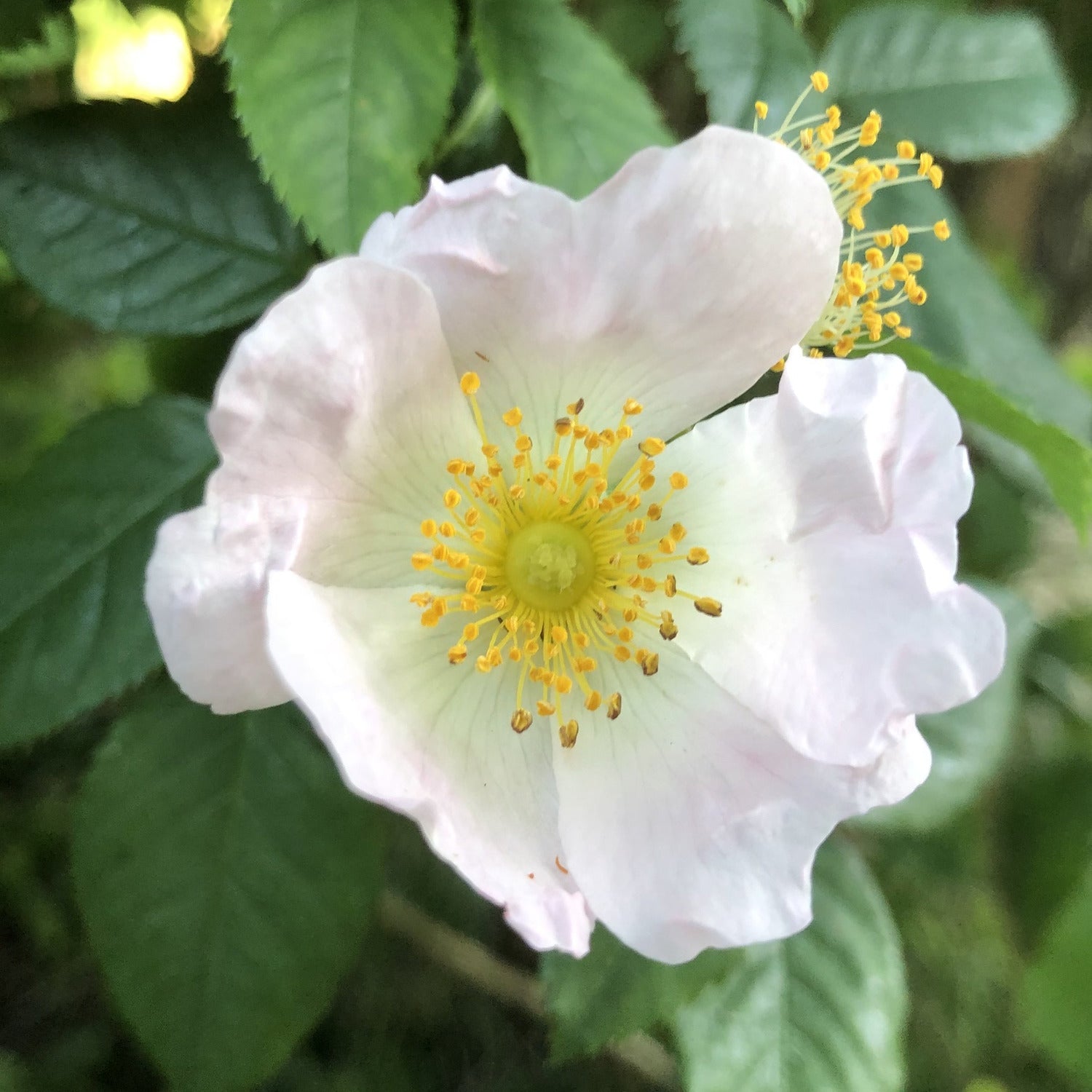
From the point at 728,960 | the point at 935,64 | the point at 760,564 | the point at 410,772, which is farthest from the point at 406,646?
the point at 935,64

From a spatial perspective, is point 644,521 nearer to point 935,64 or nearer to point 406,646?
point 406,646

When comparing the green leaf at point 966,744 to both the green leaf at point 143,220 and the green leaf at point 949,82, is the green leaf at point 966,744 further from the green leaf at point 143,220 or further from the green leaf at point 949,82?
the green leaf at point 143,220

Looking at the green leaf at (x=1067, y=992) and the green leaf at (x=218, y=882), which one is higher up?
the green leaf at (x=218, y=882)

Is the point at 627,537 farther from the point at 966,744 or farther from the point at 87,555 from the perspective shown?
the point at 966,744

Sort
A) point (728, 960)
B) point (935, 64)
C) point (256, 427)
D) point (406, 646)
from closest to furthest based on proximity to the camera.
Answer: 1. point (256, 427)
2. point (406, 646)
3. point (728, 960)
4. point (935, 64)

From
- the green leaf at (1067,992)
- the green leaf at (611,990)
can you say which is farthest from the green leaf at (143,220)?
the green leaf at (1067,992)

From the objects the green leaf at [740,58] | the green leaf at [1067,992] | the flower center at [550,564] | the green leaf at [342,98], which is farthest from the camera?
the green leaf at [1067,992]
